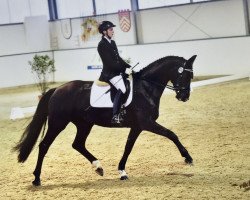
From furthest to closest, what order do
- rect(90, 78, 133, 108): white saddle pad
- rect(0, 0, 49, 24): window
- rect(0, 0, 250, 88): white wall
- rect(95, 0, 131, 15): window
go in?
1. rect(0, 0, 49, 24): window
2. rect(95, 0, 131, 15): window
3. rect(0, 0, 250, 88): white wall
4. rect(90, 78, 133, 108): white saddle pad

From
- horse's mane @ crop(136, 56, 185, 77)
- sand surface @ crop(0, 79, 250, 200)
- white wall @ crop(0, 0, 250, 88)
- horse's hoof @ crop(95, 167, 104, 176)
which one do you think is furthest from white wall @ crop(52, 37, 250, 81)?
horse's hoof @ crop(95, 167, 104, 176)

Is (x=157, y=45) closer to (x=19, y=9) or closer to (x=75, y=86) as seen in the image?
(x=19, y=9)

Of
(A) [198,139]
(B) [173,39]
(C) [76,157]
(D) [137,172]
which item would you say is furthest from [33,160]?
(B) [173,39]

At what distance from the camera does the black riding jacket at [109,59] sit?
5645mm

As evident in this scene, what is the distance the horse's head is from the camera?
571 centimetres

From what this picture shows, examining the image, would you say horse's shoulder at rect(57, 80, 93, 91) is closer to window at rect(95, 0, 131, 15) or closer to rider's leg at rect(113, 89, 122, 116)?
rider's leg at rect(113, 89, 122, 116)

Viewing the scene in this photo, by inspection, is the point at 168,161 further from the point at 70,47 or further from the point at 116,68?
the point at 70,47

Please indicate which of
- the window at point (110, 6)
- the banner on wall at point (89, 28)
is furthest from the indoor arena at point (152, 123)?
the banner on wall at point (89, 28)

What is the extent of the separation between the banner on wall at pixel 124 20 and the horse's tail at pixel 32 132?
39.4 feet

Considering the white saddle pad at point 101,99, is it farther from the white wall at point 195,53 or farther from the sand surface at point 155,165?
the white wall at point 195,53

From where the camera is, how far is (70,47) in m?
20.2

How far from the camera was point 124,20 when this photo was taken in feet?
59.0

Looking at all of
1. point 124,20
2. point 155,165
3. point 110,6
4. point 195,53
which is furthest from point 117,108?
point 110,6

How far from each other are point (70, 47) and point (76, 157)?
13.5 meters
